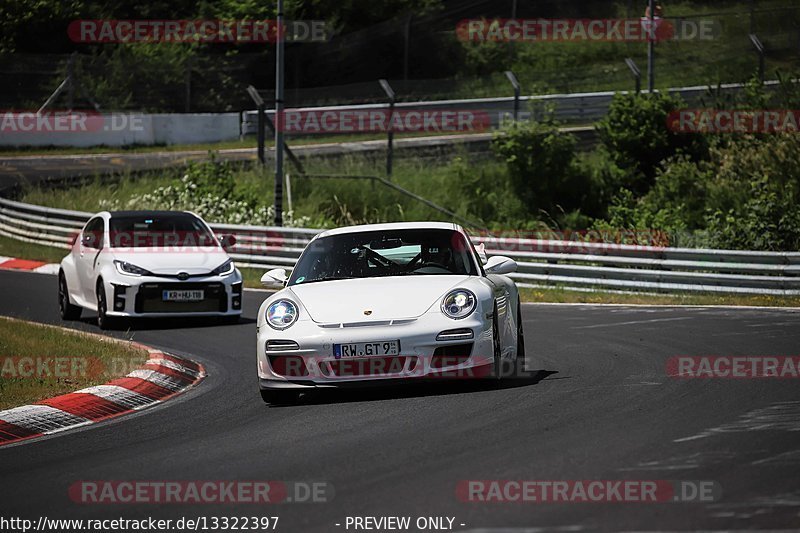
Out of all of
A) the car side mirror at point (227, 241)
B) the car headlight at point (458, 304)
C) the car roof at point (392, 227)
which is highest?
the car roof at point (392, 227)

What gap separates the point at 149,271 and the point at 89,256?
138 cm

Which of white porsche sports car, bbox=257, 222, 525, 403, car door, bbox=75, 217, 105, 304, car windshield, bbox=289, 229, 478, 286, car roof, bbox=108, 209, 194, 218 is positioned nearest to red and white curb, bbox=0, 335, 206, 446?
white porsche sports car, bbox=257, 222, 525, 403

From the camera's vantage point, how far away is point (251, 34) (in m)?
52.6

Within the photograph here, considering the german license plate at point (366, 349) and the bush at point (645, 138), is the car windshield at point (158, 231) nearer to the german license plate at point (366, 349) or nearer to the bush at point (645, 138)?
the german license plate at point (366, 349)

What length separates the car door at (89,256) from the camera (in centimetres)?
1741

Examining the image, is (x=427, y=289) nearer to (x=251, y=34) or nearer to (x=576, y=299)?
(x=576, y=299)

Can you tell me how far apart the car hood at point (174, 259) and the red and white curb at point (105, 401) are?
398 centimetres

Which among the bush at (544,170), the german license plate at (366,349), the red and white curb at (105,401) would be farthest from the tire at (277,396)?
the bush at (544,170)

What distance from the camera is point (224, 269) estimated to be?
1716 cm

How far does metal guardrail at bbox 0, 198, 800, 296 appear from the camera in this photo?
67.4 ft

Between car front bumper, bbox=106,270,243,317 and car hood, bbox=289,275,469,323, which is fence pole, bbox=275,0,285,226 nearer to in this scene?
car front bumper, bbox=106,270,243,317

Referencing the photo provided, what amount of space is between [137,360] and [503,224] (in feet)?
71.5

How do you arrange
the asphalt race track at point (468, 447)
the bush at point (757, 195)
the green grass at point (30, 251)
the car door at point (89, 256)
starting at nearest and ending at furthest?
the asphalt race track at point (468, 447) < the car door at point (89, 256) < the bush at point (757, 195) < the green grass at point (30, 251)

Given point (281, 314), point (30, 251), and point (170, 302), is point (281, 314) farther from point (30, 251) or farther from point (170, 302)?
point (30, 251)
